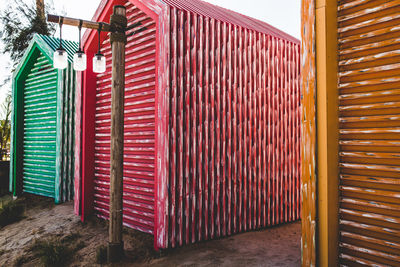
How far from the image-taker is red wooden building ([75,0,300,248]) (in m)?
5.28

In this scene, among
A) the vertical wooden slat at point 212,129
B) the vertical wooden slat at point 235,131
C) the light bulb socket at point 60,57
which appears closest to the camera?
the light bulb socket at point 60,57

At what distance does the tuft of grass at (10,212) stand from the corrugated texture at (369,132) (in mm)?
8209

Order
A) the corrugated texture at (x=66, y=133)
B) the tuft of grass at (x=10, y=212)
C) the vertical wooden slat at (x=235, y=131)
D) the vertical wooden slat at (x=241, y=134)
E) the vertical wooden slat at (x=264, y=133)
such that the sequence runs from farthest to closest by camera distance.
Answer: the corrugated texture at (x=66, y=133), the tuft of grass at (x=10, y=212), the vertical wooden slat at (x=264, y=133), the vertical wooden slat at (x=241, y=134), the vertical wooden slat at (x=235, y=131)

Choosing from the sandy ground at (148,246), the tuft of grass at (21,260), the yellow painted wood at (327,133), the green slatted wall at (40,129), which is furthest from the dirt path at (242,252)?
the green slatted wall at (40,129)

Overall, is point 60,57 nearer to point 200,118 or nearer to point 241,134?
point 200,118

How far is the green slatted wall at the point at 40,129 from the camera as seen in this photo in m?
9.06

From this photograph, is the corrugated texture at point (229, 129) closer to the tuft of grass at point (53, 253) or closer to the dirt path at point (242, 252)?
the dirt path at point (242, 252)

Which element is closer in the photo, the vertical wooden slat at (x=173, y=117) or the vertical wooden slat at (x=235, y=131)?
the vertical wooden slat at (x=173, y=117)

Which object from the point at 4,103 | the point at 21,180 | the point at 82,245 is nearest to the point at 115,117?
the point at 82,245

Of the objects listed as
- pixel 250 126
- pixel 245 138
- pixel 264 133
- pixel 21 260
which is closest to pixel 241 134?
pixel 245 138

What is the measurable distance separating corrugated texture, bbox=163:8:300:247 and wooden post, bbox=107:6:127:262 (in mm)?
863

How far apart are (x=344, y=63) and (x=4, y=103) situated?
15562mm

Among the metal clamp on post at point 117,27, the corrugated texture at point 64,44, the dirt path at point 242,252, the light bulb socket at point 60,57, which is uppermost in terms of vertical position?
the corrugated texture at point 64,44

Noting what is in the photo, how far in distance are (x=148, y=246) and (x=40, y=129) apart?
6.31 metres
